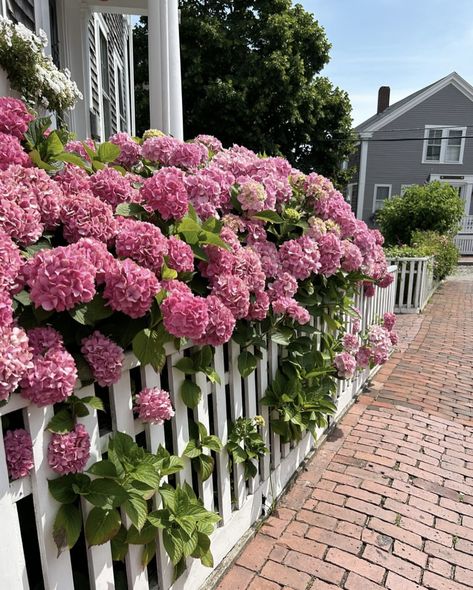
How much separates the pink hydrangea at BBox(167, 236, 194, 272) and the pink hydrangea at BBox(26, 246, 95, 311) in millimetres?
382

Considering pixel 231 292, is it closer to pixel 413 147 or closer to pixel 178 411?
pixel 178 411

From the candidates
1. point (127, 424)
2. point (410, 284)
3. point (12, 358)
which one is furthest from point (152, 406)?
point (410, 284)

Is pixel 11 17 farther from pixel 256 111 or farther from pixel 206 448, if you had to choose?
pixel 256 111

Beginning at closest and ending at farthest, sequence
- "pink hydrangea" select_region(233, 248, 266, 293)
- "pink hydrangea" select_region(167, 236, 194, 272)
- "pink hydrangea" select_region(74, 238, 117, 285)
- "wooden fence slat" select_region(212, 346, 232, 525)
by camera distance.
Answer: "pink hydrangea" select_region(74, 238, 117, 285)
"pink hydrangea" select_region(167, 236, 194, 272)
"pink hydrangea" select_region(233, 248, 266, 293)
"wooden fence slat" select_region(212, 346, 232, 525)

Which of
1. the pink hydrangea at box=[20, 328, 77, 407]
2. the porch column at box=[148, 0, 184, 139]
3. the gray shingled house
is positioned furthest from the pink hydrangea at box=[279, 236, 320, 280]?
the gray shingled house

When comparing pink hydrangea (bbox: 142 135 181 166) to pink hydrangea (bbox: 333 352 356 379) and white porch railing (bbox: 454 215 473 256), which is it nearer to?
pink hydrangea (bbox: 333 352 356 379)

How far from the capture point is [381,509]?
260 centimetres

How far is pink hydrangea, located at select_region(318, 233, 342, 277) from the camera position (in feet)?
8.34

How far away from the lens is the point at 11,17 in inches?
139

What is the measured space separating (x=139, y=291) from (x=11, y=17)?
3.38 meters

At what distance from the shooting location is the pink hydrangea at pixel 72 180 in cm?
166

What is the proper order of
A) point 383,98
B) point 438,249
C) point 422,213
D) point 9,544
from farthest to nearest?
point 383,98 < point 422,213 < point 438,249 < point 9,544

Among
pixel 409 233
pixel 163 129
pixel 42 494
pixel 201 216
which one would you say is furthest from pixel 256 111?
pixel 42 494

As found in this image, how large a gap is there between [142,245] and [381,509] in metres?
2.11
